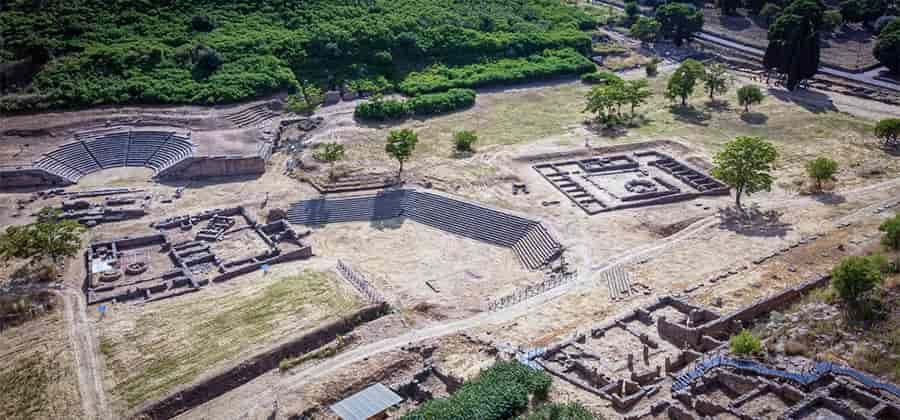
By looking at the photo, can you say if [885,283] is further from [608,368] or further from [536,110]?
[536,110]

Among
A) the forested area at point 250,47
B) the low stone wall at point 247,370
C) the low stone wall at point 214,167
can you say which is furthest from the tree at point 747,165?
the low stone wall at point 214,167

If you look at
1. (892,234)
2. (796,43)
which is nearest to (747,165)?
(892,234)

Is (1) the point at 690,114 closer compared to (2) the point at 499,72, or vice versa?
Result: (1) the point at 690,114

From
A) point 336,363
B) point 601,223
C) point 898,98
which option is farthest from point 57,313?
point 898,98

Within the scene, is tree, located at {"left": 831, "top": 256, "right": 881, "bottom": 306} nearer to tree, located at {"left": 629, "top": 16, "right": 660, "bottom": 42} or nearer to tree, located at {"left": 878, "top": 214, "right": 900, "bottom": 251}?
tree, located at {"left": 878, "top": 214, "right": 900, "bottom": 251}

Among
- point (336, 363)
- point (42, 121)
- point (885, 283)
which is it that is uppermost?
point (42, 121)

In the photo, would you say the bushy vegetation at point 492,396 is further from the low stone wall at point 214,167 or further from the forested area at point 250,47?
the forested area at point 250,47

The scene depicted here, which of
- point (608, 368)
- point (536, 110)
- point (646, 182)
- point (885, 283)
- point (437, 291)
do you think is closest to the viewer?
point (608, 368)

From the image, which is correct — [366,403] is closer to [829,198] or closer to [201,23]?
[829,198]
